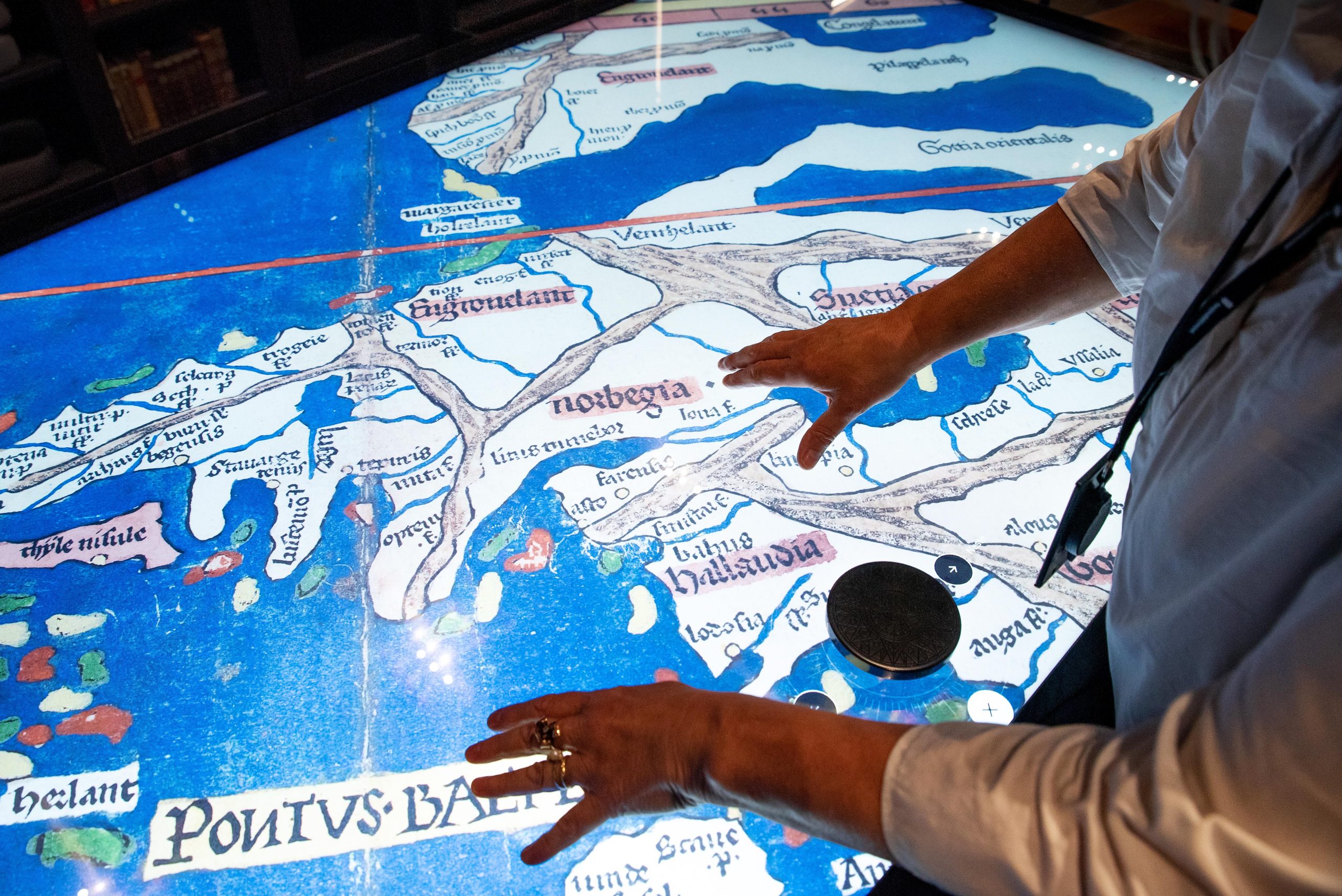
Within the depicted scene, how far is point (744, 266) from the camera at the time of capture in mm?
2389

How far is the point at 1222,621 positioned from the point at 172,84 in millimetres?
3360

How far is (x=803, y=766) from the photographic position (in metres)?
0.72

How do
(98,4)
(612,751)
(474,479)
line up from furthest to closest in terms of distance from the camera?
(98,4)
(474,479)
(612,751)

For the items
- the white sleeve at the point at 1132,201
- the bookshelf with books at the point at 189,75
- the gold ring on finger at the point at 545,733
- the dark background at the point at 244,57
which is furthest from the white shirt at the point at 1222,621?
the bookshelf with books at the point at 189,75

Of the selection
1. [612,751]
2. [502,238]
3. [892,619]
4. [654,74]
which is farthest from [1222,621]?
[654,74]

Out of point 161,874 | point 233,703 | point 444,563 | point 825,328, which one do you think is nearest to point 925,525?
point 825,328

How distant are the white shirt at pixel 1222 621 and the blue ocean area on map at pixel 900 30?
10.1 feet

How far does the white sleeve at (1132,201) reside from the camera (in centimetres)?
93

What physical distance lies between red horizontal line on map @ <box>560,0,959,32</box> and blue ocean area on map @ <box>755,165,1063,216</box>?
55.9 inches

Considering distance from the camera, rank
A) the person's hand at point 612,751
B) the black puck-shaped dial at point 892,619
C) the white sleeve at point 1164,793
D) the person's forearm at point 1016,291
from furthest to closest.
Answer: the black puck-shaped dial at point 892,619, the person's forearm at point 1016,291, the person's hand at point 612,751, the white sleeve at point 1164,793

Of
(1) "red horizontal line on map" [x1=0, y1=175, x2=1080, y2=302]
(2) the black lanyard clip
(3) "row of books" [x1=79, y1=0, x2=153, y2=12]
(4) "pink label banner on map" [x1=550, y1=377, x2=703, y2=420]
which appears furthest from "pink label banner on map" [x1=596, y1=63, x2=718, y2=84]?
(2) the black lanyard clip

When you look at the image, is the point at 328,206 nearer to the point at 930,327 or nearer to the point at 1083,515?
the point at 930,327

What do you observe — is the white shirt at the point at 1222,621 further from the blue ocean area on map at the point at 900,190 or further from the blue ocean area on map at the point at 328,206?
the blue ocean area on map at the point at 328,206

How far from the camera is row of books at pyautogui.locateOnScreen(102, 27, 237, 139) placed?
278 cm
